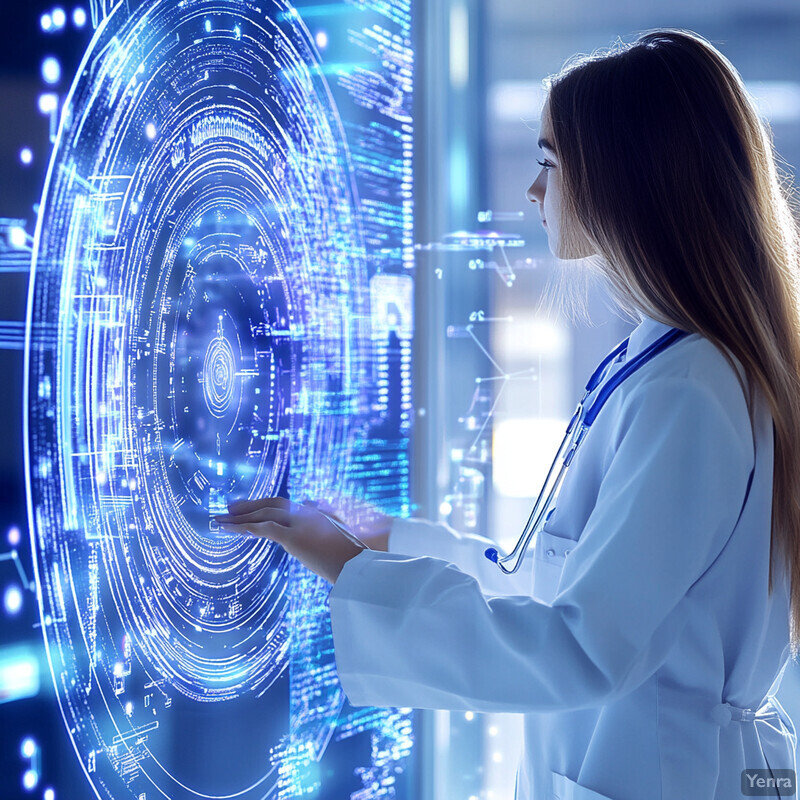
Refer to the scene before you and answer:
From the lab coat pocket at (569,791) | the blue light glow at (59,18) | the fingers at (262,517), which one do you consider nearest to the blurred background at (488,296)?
the fingers at (262,517)

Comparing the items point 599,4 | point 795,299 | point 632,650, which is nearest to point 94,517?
point 632,650

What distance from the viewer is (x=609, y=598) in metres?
0.75

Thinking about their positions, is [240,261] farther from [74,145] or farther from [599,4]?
[599,4]

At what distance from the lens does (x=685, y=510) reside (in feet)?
2.51

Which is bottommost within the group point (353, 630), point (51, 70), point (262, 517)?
point (353, 630)

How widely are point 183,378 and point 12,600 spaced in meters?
0.34

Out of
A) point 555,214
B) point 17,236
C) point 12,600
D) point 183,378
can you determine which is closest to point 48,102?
point 17,236

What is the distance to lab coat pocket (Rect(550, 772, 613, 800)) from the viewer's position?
34.5 inches

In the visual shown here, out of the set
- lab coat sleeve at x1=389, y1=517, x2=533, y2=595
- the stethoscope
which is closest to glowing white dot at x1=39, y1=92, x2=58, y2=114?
the stethoscope

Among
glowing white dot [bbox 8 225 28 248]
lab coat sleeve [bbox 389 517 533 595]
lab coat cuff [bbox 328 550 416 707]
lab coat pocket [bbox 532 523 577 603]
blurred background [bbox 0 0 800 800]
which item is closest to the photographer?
glowing white dot [bbox 8 225 28 248]

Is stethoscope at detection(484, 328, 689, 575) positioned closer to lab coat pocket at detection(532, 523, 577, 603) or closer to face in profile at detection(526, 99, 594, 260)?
lab coat pocket at detection(532, 523, 577, 603)

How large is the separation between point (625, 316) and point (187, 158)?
985 mm

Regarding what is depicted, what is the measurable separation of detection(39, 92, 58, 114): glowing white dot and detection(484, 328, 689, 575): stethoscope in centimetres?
67

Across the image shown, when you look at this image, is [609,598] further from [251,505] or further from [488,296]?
[488,296]
